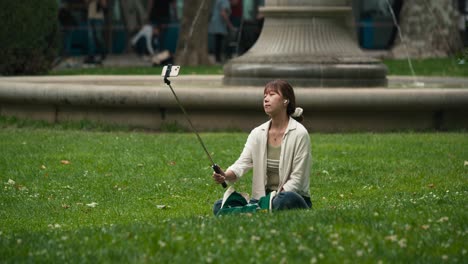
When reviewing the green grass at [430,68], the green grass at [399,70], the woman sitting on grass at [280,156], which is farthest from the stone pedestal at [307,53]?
the woman sitting on grass at [280,156]

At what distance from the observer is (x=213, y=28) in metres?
30.8

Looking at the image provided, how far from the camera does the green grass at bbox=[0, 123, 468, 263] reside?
6621 millimetres

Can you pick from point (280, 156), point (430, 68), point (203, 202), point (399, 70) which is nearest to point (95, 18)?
point (399, 70)

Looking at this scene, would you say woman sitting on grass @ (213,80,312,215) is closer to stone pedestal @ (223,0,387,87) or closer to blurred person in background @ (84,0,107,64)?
stone pedestal @ (223,0,387,87)

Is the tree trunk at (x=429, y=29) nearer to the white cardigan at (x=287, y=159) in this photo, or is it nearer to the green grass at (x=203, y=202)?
the green grass at (x=203, y=202)

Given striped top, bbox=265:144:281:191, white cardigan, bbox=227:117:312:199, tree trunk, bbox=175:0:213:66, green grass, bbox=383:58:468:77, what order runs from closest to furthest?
1. white cardigan, bbox=227:117:312:199
2. striped top, bbox=265:144:281:191
3. green grass, bbox=383:58:468:77
4. tree trunk, bbox=175:0:213:66

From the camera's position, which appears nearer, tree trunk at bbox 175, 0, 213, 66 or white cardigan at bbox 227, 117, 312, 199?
white cardigan at bbox 227, 117, 312, 199

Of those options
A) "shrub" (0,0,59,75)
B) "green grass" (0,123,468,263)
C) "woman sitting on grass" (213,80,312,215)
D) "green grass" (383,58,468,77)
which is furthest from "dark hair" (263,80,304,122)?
"green grass" (383,58,468,77)

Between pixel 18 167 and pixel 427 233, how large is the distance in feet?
18.8

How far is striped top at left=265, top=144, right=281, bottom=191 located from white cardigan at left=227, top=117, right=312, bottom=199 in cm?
5

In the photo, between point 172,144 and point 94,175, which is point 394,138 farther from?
point 94,175

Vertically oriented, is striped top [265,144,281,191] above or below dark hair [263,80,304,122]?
below

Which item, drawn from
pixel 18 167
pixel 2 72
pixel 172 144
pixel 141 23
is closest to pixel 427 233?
pixel 18 167

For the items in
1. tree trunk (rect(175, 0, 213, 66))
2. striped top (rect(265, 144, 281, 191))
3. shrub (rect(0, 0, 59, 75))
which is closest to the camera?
striped top (rect(265, 144, 281, 191))
